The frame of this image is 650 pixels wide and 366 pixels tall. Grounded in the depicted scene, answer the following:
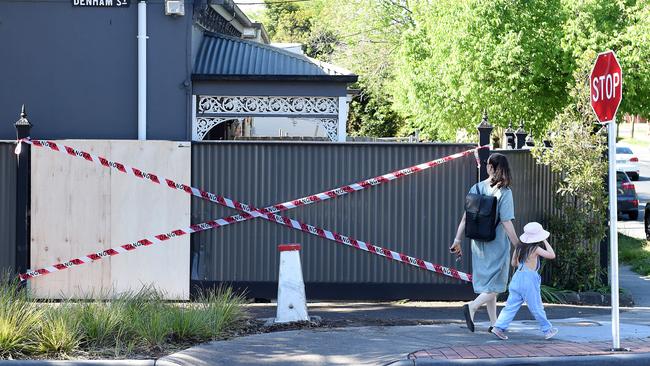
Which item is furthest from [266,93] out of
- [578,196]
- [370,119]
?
[370,119]

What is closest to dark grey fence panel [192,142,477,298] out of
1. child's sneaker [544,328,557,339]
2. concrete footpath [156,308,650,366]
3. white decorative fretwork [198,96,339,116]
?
concrete footpath [156,308,650,366]

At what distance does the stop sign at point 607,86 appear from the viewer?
8.65 meters

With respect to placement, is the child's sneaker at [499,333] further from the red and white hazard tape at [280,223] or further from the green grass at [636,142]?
the green grass at [636,142]

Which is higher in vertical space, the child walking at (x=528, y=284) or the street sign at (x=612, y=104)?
the street sign at (x=612, y=104)

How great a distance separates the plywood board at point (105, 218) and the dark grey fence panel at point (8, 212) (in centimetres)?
27

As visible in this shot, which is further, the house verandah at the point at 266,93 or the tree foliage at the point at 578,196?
the house verandah at the point at 266,93

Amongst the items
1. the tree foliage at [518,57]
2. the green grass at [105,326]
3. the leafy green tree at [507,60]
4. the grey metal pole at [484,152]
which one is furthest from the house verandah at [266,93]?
the leafy green tree at [507,60]

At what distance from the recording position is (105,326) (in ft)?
29.8

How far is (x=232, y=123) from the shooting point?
2019 cm

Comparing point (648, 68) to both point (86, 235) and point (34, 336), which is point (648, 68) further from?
point (34, 336)

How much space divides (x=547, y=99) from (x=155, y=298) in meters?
15.3

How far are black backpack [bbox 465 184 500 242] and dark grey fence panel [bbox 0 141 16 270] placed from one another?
549 cm

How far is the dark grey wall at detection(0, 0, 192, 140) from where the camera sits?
14.4m

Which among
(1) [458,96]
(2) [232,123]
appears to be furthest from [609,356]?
(1) [458,96]
